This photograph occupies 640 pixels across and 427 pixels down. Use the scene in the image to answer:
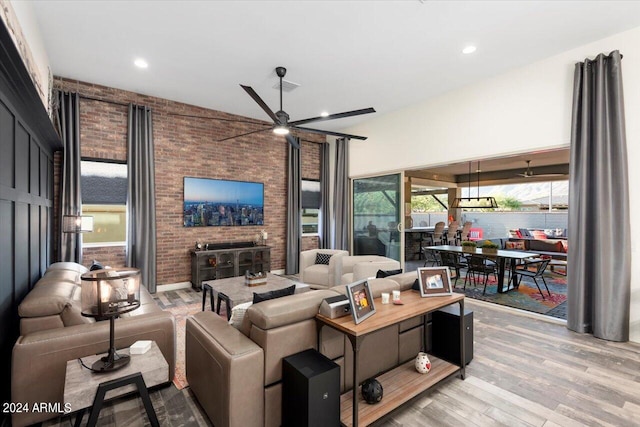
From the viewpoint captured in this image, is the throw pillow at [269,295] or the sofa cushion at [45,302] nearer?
the sofa cushion at [45,302]

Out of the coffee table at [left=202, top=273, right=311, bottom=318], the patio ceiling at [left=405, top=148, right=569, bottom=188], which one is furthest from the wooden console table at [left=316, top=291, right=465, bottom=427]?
the patio ceiling at [left=405, top=148, right=569, bottom=188]

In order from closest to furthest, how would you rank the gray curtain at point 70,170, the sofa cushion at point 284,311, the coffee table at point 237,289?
the sofa cushion at point 284,311, the coffee table at point 237,289, the gray curtain at point 70,170

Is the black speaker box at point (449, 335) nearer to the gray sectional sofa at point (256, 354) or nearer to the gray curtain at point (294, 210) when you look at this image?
the gray sectional sofa at point (256, 354)

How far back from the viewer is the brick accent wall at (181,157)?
15.5 feet

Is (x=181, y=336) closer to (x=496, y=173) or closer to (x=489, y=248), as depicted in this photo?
(x=489, y=248)

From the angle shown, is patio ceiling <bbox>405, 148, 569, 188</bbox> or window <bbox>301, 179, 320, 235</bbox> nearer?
window <bbox>301, 179, 320, 235</bbox>

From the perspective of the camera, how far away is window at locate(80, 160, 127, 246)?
4.67 m

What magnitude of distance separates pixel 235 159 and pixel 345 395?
495cm

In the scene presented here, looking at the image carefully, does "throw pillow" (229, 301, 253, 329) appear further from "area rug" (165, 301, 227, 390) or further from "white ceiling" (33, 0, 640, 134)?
"white ceiling" (33, 0, 640, 134)

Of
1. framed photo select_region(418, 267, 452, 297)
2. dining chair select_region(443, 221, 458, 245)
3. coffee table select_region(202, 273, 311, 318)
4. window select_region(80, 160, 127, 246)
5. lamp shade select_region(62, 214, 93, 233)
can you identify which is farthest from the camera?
dining chair select_region(443, 221, 458, 245)

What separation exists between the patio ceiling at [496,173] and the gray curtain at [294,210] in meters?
3.01

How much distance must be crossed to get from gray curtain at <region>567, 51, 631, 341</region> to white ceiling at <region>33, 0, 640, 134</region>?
595 mm

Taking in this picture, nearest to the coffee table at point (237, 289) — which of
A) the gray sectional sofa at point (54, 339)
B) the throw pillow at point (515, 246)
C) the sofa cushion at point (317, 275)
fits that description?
the sofa cushion at point (317, 275)

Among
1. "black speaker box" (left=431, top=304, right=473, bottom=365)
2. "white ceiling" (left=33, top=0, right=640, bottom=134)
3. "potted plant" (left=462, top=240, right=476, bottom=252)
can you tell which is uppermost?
"white ceiling" (left=33, top=0, right=640, bottom=134)
